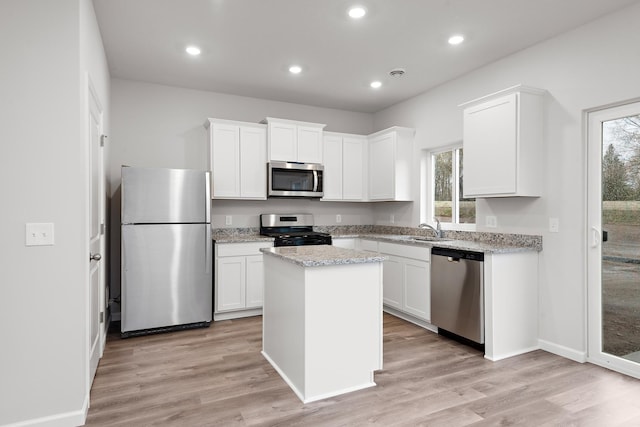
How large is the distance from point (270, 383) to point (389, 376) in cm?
85

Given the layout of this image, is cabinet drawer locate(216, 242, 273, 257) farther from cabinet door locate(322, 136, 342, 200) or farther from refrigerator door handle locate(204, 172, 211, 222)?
cabinet door locate(322, 136, 342, 200)

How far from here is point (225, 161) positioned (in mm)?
4266

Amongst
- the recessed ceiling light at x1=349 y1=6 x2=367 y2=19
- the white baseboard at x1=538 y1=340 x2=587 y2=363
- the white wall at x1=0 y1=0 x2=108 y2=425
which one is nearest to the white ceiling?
the recessed ceiling light at x1=349 y1=6 x2=367 y2=19

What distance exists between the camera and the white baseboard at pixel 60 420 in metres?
1.95

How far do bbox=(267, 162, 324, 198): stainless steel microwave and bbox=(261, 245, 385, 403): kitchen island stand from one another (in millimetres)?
2009

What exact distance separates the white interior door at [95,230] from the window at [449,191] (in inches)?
140

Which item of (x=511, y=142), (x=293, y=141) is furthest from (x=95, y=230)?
(x=511, y=142)

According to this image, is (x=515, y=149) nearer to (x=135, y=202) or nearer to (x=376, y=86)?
(x=376, y=86)

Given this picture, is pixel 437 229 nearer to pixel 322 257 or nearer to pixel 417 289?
pixel 417 289

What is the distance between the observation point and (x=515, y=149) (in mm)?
3096

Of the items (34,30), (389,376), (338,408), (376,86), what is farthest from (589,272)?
(34,30)

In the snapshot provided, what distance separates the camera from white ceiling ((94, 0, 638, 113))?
105 inches

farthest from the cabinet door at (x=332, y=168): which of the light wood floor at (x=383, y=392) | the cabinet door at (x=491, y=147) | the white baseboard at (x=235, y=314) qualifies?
the light wood floor at (x=383, y=392)

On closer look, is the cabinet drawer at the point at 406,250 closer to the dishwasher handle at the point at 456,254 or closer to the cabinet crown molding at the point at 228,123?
the dishwasher handle at the point at 456,254
